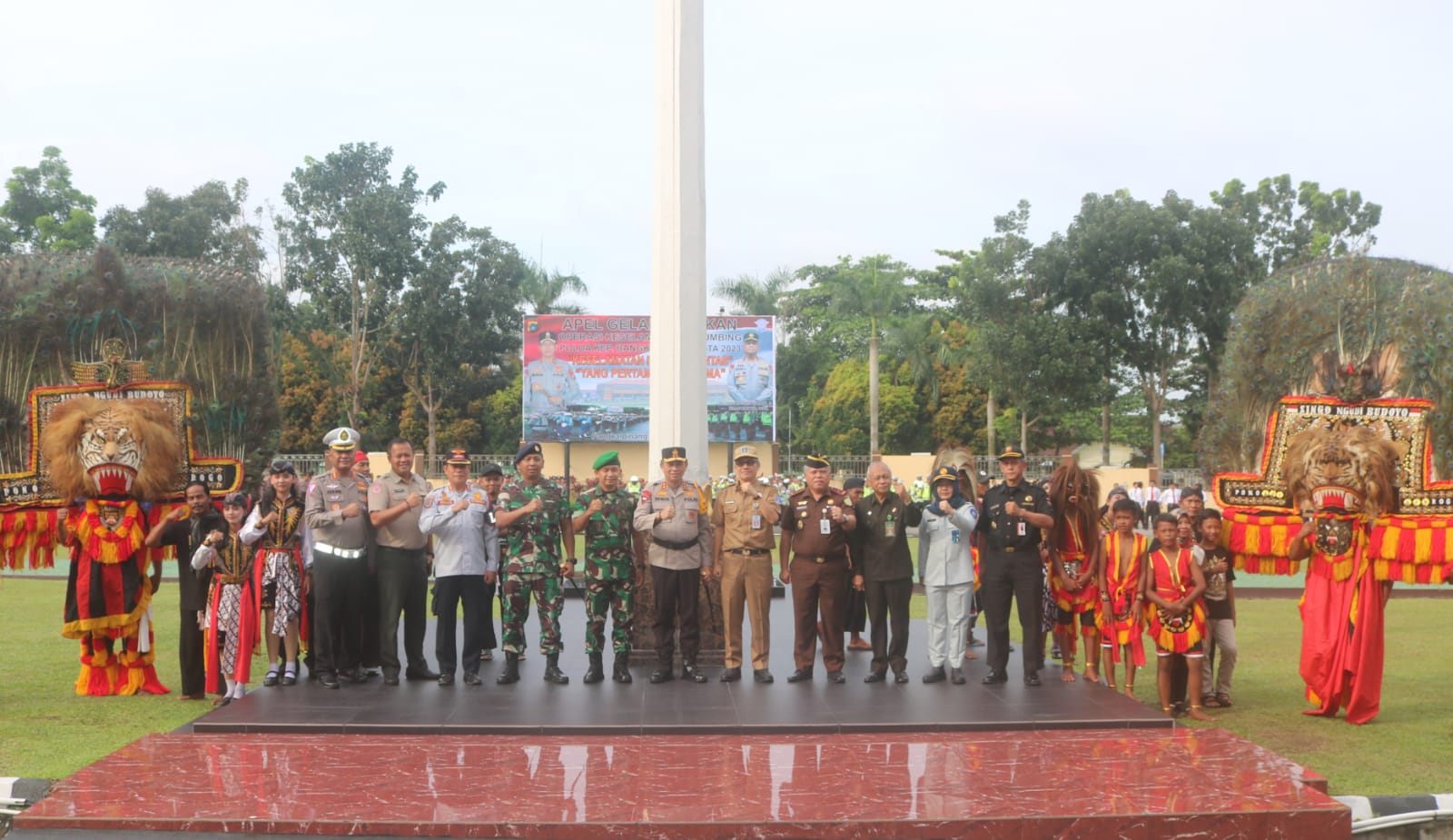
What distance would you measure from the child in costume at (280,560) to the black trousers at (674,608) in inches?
85.5

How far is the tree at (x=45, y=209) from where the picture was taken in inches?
1159

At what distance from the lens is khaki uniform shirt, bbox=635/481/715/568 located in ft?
23.9

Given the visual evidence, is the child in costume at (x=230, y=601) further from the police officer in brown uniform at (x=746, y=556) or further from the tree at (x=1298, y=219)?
the tree at (x=1298, y=219)

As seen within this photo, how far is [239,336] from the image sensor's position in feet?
29.3

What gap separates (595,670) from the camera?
733 centimetres

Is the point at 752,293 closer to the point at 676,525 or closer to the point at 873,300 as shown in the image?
the point at 873,300

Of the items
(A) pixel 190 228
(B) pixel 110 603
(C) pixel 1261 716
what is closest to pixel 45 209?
(A) pixel 190 228

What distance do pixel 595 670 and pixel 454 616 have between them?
93 cm

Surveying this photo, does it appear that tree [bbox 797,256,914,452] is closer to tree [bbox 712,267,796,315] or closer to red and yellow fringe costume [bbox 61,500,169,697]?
tree [bbox 712,267,796,315]

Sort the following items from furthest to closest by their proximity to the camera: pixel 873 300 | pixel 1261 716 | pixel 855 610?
pixel 873 300 → pixel 855 610 → pixel 1261 716

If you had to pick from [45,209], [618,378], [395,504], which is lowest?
Result: [395,504]

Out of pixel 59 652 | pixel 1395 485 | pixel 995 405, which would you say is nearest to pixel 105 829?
pixel 59 652

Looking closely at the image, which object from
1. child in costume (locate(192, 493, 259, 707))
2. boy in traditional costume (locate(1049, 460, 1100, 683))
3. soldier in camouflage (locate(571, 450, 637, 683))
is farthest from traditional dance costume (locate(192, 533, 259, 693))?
boy in traditional costume (locate(1049, 460, 1100, 683))

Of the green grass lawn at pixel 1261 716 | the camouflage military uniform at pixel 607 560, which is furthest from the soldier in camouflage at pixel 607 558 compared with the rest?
the green grass lawn at pixel 1261 716
